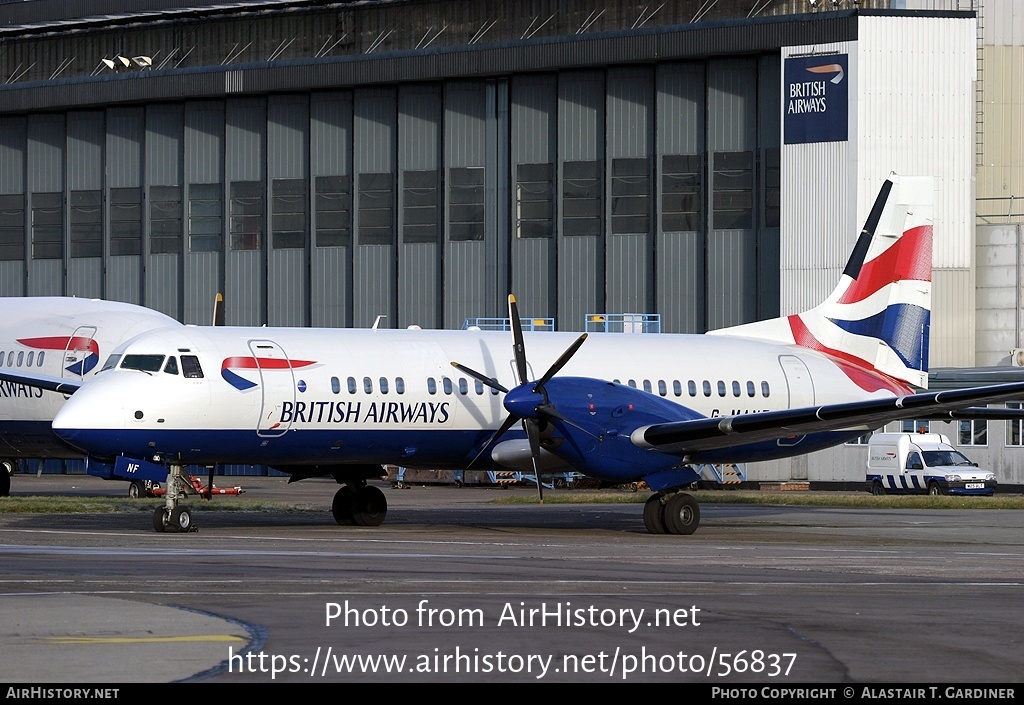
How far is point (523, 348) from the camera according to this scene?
970 inches

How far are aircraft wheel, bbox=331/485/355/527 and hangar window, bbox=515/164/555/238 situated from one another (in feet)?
100

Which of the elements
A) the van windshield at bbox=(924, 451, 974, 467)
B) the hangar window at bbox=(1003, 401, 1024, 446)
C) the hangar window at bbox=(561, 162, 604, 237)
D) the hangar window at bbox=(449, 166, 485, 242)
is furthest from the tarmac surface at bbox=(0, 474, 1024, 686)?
the hangar window at bbox=(449, 166, 485, 242)

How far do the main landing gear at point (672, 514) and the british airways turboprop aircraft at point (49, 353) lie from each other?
13913 mm

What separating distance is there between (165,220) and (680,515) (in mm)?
42017

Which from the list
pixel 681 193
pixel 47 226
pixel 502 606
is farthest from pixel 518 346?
pixel 47 226

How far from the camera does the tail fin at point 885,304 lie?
29109 millimetres

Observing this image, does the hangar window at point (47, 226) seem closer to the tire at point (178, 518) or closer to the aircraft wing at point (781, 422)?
the tire at point (178, 518)

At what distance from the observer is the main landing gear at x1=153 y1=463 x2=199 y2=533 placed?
22906mm

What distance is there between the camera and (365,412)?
78.5 ft

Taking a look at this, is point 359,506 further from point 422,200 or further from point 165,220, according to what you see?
point 165,220

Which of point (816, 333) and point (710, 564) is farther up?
point (816, 333)

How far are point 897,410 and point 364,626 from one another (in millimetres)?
13972

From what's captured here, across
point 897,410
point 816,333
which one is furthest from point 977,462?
point 897,410

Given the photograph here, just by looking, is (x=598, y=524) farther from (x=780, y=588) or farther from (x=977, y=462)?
(x=977, y=462)
